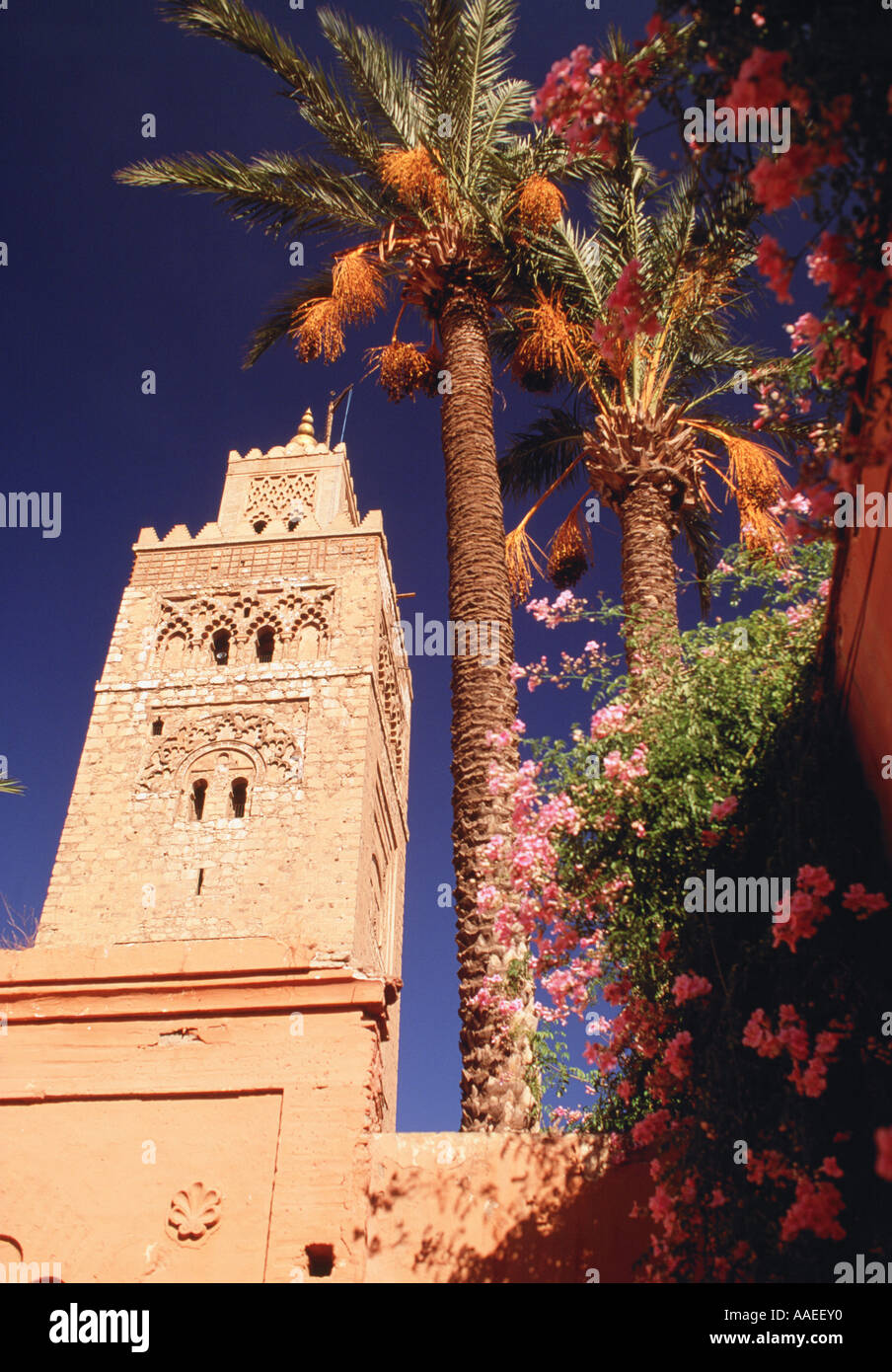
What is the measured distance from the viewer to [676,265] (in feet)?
30.8

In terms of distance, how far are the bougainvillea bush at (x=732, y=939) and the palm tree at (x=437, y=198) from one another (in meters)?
3.28

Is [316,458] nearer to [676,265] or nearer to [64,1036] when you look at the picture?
[676,265]

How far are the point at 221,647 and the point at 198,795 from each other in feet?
9.85

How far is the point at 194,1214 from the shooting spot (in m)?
4.86

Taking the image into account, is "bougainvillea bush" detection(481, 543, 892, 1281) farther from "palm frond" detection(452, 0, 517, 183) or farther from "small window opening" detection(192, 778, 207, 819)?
"small window opening" detection(192, 778, 207, 819)

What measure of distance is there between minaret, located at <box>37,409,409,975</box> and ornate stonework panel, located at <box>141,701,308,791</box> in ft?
0.09

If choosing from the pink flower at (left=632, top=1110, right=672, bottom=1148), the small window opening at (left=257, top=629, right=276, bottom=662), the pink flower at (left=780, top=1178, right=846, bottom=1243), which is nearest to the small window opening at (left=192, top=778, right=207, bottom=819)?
the small window opening at (left=257, top=629, right=276, bottom=662)

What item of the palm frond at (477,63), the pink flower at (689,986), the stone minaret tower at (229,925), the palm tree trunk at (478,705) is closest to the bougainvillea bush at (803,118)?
the pink flower at (689,986)

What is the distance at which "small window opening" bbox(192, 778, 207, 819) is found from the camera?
16422 millimetres

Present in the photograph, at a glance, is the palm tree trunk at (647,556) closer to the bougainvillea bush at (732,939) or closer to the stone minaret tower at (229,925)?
the bougainvillea bush at (732,939)

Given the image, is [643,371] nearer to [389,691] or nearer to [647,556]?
[647,556]

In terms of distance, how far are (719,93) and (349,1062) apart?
4225 mm

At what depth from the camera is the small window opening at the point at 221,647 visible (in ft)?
60.2
